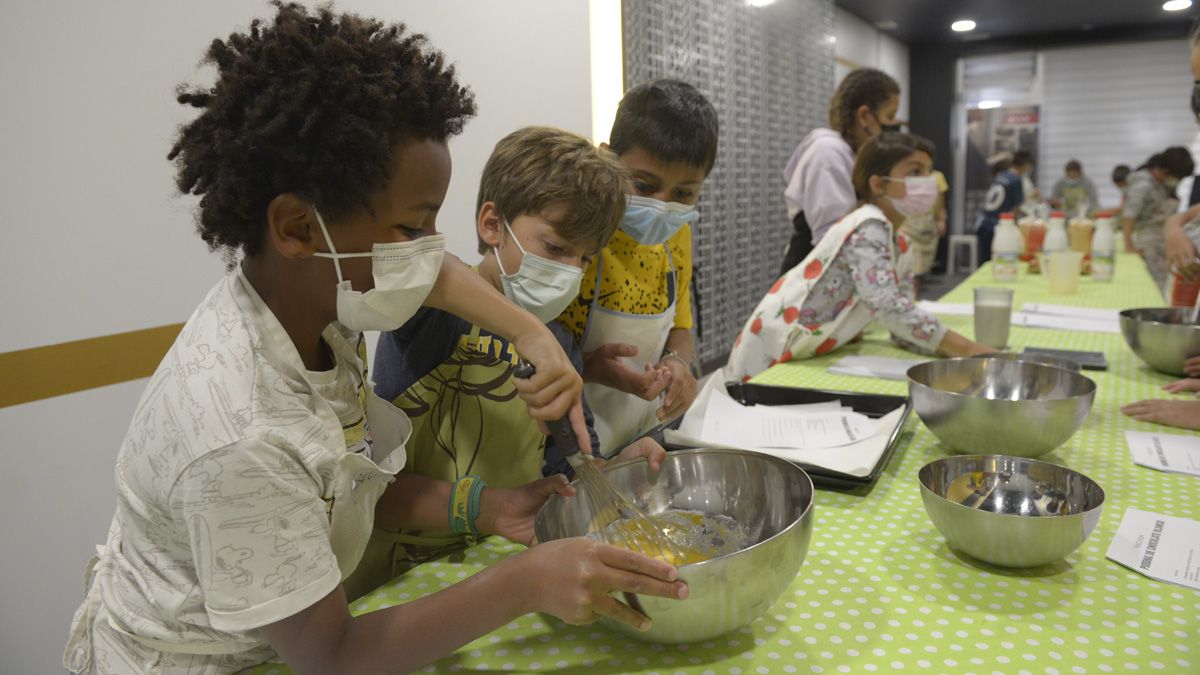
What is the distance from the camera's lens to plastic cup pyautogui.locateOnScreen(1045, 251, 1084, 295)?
2801 millimetres

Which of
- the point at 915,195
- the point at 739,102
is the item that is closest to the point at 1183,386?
the point at 915,195

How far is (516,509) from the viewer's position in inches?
37.9

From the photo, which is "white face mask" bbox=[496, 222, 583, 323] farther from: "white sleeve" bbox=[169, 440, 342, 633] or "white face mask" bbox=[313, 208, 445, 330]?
"white sleeve" bbox=[169, 440, 342, 633]

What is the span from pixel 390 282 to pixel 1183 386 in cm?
157

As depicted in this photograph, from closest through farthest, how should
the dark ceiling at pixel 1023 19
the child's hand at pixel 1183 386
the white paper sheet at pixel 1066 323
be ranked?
the child's hand at pixel 1183 386 → the white paper sheet at pixel 1066 323 → the dark ceiling at pixel 1023 19

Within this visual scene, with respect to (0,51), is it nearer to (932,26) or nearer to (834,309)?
(834,309)

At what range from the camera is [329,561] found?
0.68 m

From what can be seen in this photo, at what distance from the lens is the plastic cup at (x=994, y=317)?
1.96 metres

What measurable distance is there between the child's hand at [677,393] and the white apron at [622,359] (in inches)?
3.3

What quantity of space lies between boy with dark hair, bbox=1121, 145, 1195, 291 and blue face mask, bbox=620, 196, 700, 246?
4575 mm

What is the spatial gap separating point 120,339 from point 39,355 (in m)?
0.17

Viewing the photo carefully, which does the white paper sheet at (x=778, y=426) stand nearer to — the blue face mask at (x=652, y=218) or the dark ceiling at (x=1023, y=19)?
the blue face mask at (x=652, y=218)

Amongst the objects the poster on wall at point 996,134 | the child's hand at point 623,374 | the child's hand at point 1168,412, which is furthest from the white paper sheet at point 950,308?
the poster on wall at point 996,134

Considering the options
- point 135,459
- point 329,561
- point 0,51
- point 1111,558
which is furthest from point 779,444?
point 0,51
